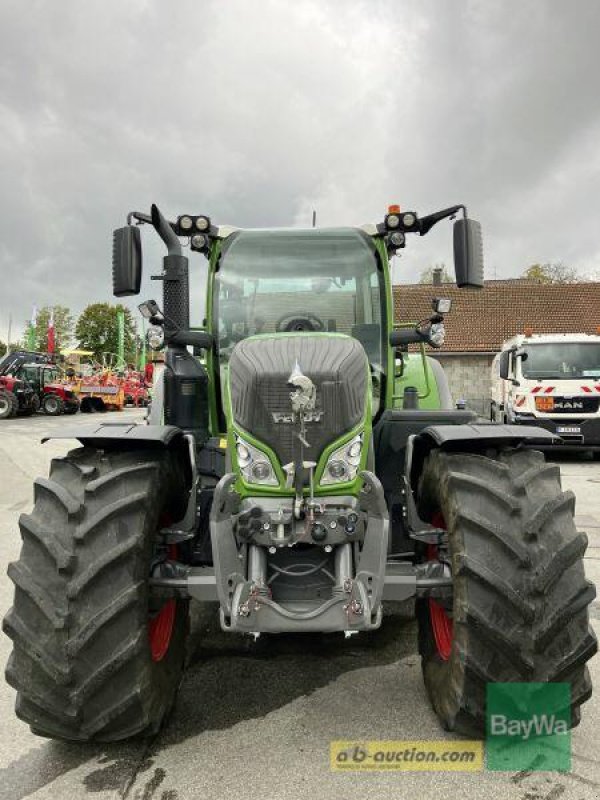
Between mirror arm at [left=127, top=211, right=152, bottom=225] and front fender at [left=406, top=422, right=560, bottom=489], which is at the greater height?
mirror arm at [left=127, top=211, right=152, bottom=225]

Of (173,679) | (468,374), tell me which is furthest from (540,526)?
(468,374)

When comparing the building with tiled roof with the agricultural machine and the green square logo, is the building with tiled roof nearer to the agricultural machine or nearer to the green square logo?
the agricultural machine

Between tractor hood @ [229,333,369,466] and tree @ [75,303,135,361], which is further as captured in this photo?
tree @ [75,303,135,361]

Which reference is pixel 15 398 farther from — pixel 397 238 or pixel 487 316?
pixel 397 238

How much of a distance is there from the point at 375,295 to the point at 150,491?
6.93 feet

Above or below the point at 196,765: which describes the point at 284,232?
above

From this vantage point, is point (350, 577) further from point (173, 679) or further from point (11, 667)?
point (11, 667)

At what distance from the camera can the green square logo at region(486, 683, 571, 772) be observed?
2.66 meters

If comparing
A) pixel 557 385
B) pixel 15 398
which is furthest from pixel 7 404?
pixel 557 385

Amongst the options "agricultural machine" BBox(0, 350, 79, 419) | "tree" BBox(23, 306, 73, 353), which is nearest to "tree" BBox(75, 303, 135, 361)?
"tree" BBox(23, 306, 73, 353)

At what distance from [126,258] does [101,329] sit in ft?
242

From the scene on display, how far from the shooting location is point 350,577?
9.21 feet

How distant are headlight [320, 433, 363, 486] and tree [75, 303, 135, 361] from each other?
73070mm

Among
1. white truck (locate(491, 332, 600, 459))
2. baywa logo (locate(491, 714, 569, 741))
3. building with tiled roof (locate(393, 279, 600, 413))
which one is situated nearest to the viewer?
baywa logo (locate(491, 714, 569, 741))
